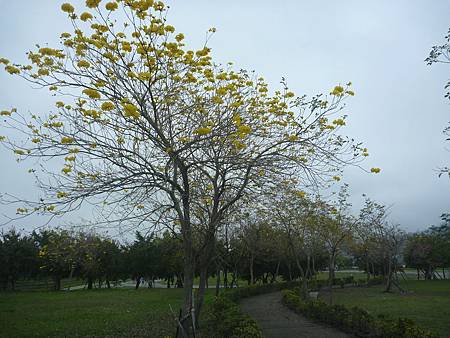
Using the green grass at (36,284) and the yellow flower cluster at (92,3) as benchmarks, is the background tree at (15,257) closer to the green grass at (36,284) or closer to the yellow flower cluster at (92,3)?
the green grass at (36,284)

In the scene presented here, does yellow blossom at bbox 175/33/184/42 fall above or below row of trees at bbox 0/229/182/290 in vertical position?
above

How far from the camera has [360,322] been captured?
939 cm

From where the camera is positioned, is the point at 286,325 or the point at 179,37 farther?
the point at 286,325

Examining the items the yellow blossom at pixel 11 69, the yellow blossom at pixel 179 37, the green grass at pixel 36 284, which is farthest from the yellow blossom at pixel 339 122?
the green grass at pixel 36 284

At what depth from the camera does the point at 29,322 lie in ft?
35.2

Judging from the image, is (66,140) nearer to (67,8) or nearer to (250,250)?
(67,8)

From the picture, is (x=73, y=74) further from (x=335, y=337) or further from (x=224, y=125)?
(x=335, y=337)

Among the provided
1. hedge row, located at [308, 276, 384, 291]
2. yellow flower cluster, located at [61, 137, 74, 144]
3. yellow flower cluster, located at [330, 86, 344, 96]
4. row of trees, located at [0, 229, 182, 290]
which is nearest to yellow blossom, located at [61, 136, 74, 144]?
yellow flower cluster, located at [61, 137, 74, 144]

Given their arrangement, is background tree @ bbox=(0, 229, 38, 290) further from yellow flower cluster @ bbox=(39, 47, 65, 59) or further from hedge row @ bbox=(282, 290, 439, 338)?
yellow flower cluster @ bbox=(39, 47, 65, 59)

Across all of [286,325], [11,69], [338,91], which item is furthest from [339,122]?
[286,325]

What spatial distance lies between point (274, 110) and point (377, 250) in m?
21.7

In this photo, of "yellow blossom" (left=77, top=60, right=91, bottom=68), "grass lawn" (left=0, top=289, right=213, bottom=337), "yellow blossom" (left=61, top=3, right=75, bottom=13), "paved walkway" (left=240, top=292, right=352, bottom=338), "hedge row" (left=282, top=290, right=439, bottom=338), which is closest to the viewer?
"yellow blossom" (left=61, top=3, right=75, bottom=13)

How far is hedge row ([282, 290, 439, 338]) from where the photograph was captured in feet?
23.6

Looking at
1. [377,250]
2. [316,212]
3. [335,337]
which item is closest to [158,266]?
[377,250]
